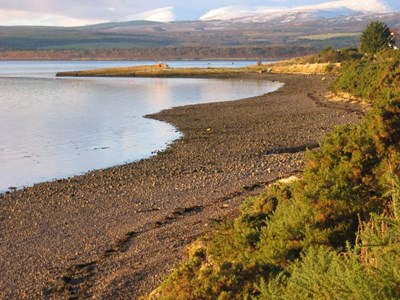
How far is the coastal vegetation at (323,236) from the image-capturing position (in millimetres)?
4125

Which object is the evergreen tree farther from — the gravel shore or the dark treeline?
the dark treeline

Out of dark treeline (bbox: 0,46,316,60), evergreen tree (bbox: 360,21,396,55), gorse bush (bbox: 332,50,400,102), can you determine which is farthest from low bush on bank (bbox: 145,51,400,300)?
dark treeline (bbox: 0,46,316,60)

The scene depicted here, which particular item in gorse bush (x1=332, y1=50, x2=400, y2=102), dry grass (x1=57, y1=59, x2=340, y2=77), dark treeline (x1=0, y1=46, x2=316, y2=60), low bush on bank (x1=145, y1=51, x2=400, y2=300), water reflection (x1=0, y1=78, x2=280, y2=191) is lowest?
dark treeline (x1=0, y1=46, x2=316, y2=60)

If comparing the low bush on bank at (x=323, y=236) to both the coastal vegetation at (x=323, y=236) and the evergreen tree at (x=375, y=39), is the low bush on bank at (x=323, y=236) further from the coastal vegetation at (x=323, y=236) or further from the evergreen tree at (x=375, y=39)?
the evergreen tree at (x=375, y=39)

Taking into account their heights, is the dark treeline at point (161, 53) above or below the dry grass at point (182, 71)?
below

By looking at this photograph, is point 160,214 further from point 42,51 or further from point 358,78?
point 42,51

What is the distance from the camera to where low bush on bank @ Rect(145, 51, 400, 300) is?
4.12 m

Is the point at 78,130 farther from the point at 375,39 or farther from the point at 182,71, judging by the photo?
the point at 182,71

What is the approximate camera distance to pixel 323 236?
626 centimetres

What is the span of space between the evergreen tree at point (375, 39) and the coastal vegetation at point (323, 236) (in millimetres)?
54824

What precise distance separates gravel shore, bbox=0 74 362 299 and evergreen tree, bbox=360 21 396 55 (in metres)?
40.9

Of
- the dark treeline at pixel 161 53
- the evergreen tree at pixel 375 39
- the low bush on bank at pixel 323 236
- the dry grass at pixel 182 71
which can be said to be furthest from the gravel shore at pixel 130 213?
the dark treeline at pixel 161 53

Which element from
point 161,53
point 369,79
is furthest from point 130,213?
point 161,53

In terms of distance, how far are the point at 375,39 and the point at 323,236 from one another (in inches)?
2289
